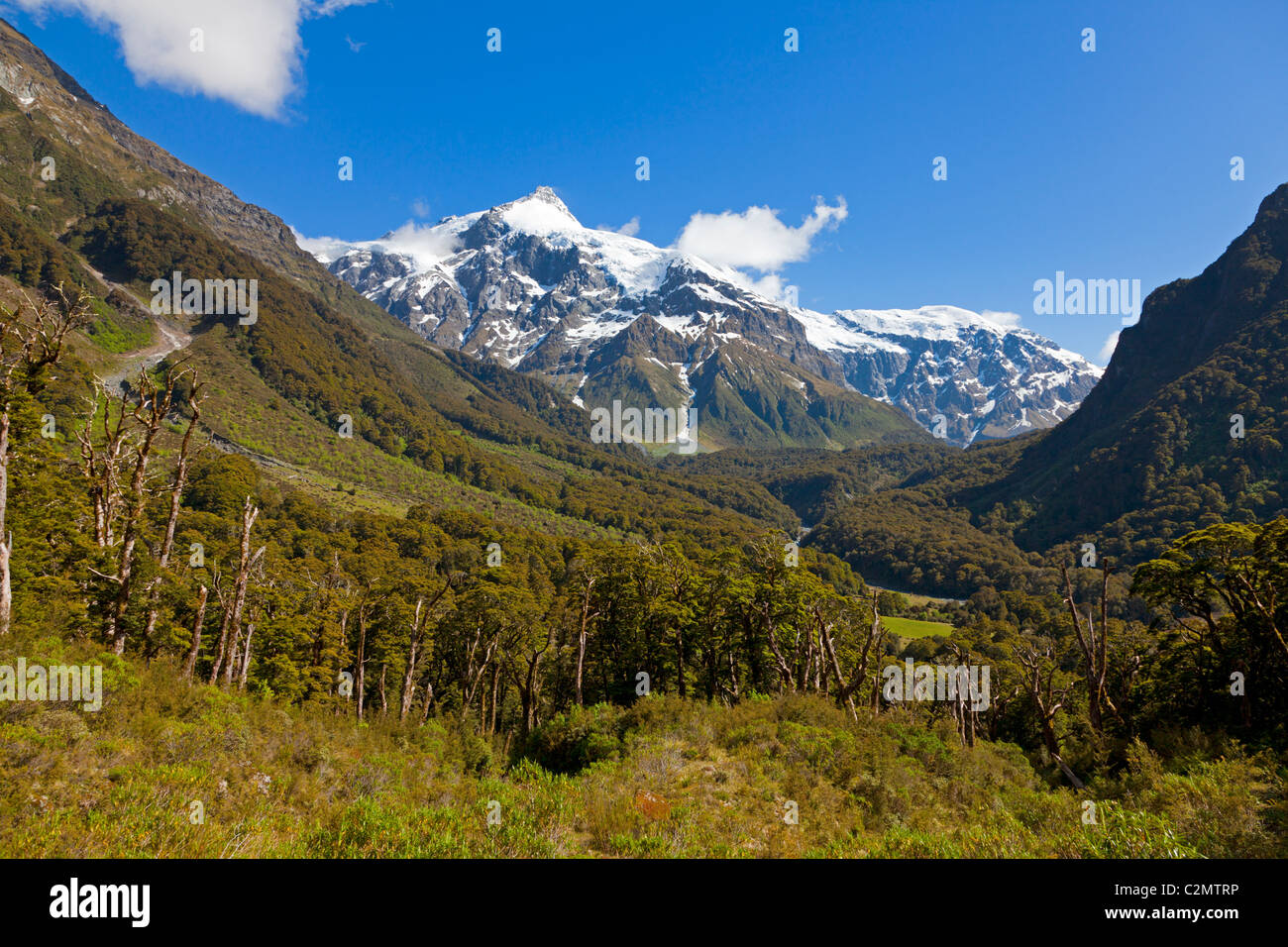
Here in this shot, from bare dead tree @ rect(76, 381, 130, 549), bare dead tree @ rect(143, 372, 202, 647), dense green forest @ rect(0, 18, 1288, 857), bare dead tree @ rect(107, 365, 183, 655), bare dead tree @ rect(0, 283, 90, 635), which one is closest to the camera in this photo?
dense green forest @ rect(0, 18, 1288, 857)

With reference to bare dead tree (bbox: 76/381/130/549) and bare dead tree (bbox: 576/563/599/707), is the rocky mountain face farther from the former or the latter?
bare dead tree (bbox: 76/381/130/549)


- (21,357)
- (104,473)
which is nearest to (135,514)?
(104,473)

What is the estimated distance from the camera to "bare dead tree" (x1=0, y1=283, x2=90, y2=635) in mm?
15164

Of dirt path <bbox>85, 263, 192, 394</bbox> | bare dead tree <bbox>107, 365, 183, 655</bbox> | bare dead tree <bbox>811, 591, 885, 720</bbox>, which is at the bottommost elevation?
bare dead tree <bbox>811, 591, 885, 720</bbox>

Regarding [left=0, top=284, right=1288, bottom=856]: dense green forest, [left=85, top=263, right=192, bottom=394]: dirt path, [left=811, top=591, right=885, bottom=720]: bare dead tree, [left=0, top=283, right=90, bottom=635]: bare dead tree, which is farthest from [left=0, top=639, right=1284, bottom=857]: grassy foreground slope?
[left=85, top=263, right=192, bottom=394]: dirt path

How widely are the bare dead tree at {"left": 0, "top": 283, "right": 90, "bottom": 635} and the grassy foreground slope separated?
16.9 ft

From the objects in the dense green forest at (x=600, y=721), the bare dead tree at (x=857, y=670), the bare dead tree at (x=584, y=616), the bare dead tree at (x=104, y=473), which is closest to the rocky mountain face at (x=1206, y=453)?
the dense green forest at (x=600, y=721)

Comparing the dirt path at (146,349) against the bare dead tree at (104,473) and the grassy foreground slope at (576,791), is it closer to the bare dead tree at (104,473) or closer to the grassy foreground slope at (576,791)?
the bare dead tree at (104,473)

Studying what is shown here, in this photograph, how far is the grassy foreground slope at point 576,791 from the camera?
7.91 m

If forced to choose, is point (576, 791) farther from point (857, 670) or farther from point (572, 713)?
point (857, 670)

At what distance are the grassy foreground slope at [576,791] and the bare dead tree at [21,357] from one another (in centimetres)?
516
